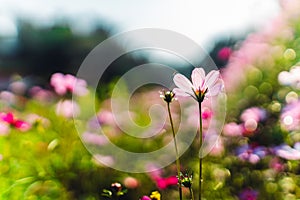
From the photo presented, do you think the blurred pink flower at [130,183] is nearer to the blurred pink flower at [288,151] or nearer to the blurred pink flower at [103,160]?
the blurred pink flower at [103,160]

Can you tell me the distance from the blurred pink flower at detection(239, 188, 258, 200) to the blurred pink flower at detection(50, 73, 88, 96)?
76 cm

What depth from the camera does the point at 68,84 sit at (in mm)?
1897

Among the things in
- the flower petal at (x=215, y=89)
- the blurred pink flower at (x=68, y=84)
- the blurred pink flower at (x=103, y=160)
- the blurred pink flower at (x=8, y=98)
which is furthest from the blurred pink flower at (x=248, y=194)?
the blurred pink flower at (x=8, y=98)

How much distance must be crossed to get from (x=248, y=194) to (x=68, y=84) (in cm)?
81

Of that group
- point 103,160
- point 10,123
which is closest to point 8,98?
point 10,123

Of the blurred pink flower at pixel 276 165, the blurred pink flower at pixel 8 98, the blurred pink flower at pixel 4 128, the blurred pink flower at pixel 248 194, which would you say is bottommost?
the blurred pink flower at pixel 248 194

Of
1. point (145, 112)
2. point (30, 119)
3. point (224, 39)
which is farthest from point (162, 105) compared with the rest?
point (224, 39)

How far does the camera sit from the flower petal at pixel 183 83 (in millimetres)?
836

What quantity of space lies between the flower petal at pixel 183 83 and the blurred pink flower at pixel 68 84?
1077 millimetres

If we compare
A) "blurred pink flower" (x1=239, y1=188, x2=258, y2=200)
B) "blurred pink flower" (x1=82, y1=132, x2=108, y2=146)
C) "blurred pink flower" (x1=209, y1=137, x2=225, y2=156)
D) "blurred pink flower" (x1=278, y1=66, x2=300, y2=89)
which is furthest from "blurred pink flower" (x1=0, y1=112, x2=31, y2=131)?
"blurred pink flower" (x1=278, y1=66, x2=300, y2=89)

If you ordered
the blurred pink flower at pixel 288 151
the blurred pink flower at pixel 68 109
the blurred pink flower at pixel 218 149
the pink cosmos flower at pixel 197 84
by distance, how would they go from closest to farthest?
the pink cosmos flower at pixel 197 84 < the blurred pink flower at pixel 288 151 < the blurred pink flower at pixel 218 149 < the blurred pink flower at pixel 68 109

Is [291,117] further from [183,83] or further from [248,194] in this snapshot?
[183,83]

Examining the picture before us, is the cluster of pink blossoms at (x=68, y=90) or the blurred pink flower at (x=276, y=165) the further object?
the cluster of pink blossoms at (x=68, y=90)

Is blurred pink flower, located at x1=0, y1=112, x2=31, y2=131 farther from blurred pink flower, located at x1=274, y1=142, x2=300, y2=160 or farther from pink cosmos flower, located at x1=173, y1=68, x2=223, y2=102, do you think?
pink cosmos flower, located at x1=173, y1=68, x2=223, y2=102
